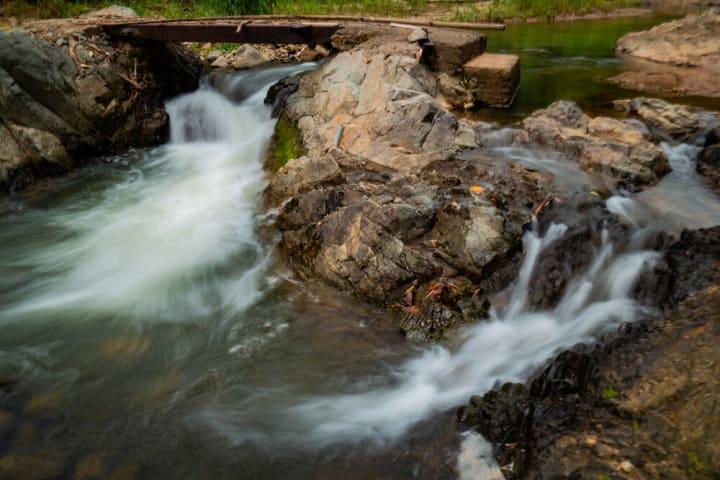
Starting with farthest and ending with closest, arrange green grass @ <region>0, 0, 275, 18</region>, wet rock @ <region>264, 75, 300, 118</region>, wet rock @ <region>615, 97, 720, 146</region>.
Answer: green grass @ <region>0, 0, 275, 18</region>, wet rock @ <region>264, 75, 300, 118</region>, wet rock @ <region>615, 97, 720, 146</region>

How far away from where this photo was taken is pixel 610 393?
2.78 m

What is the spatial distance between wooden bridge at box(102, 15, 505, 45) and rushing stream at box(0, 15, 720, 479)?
3336 millimetres

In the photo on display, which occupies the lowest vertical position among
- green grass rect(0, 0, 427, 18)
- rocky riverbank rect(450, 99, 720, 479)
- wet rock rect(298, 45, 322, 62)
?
rocky riverbank rect(450, 99, 720, 479)

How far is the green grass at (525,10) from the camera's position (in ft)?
63.9

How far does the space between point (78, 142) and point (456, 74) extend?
20.6 ft

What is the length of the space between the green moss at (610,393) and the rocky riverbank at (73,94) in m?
7.94

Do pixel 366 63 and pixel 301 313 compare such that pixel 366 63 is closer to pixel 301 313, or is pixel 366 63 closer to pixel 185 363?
pixel 301 313

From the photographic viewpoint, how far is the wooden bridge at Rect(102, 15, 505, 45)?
800cm

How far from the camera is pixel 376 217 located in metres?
4.74

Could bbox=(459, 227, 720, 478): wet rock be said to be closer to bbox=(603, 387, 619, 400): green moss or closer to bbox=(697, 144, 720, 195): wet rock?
bbox=(603, 387, 619, 400): green moss

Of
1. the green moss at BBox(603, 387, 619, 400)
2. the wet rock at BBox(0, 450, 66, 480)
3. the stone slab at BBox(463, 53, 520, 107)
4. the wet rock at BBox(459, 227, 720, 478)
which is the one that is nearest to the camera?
the wet rock at BBox(459, 227, 720, 478)

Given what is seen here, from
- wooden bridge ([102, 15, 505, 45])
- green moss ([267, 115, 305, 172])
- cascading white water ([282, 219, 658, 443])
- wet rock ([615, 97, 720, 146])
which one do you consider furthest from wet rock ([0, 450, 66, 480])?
wet rock ([615, 97, 720, 146])

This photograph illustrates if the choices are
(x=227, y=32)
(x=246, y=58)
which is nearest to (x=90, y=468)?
(x=227, y=32)

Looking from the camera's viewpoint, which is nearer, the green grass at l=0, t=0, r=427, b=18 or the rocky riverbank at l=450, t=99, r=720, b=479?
the rocky riverbank at l=450, t=99, r=720, b=479
